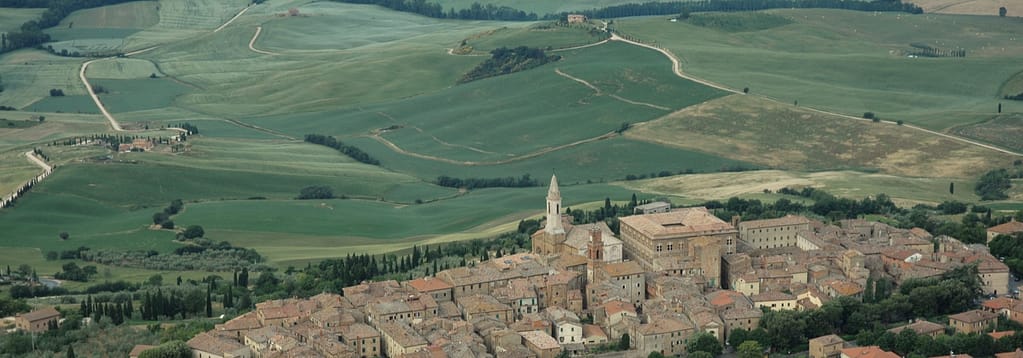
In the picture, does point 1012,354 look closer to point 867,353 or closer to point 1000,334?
point 1000,334

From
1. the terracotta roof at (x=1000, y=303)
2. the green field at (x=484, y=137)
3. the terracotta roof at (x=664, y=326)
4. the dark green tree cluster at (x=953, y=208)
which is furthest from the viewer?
the green field at (x=484, y=137)

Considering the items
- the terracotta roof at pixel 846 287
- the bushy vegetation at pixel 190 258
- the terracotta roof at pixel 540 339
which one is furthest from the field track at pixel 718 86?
the terracotta roof at pixel 540 339

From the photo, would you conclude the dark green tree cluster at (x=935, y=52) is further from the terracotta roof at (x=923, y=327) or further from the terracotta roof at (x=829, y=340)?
the terracotta roof at (x=829, y=340)

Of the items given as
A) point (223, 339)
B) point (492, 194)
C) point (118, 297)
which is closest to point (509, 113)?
point (492, 194)

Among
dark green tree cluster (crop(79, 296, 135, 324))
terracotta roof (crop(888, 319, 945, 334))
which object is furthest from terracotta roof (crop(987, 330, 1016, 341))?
dark green tree cluster (crop(79, 296, 135, 324))

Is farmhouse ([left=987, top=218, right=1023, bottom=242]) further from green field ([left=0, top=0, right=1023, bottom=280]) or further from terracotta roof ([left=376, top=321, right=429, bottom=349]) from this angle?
terracotta roof ([left=376, top=321, right=429, bottom=349])
